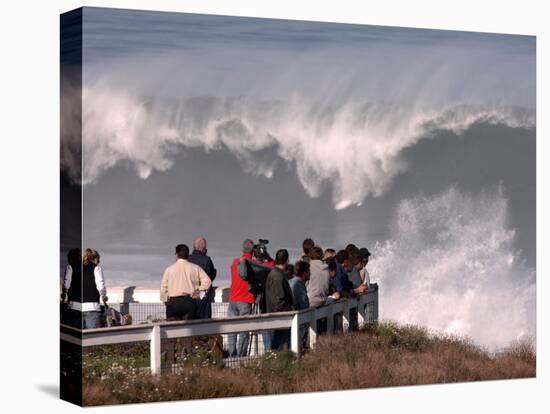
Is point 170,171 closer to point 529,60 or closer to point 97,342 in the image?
point 97,342

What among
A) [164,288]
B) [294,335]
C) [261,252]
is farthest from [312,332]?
[164,288]

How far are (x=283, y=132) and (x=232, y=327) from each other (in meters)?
2.83

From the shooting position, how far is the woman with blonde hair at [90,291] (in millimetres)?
21141

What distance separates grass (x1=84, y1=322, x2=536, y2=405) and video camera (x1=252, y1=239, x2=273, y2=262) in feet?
4.33

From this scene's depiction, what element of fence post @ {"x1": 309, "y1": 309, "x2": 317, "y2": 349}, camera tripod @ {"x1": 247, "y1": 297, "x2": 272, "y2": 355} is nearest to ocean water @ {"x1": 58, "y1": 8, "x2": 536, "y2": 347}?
camera tripod @ {"x1": 247, "y1": 297, "x2": 272, "y2": 355}

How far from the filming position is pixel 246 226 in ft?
73.9

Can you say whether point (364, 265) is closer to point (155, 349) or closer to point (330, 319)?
point (330, 319)

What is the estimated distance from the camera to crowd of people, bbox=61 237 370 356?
69.8 ft

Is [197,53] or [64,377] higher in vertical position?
[197,53]

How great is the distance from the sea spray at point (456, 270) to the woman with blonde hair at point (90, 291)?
170 inches

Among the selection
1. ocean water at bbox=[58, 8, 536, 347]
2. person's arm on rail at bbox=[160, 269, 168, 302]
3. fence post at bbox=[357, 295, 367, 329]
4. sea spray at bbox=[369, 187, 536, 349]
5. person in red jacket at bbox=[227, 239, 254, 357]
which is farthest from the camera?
sea spray at bbox=[369, 187, 536, 349]

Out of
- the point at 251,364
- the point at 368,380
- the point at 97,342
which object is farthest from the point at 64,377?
the point at 368,380

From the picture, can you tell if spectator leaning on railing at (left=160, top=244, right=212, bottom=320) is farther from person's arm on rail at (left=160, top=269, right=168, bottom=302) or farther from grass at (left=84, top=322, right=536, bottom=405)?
grass at (left=84, top=322, right=536, bottom=405)

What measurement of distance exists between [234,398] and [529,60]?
22.9ft
